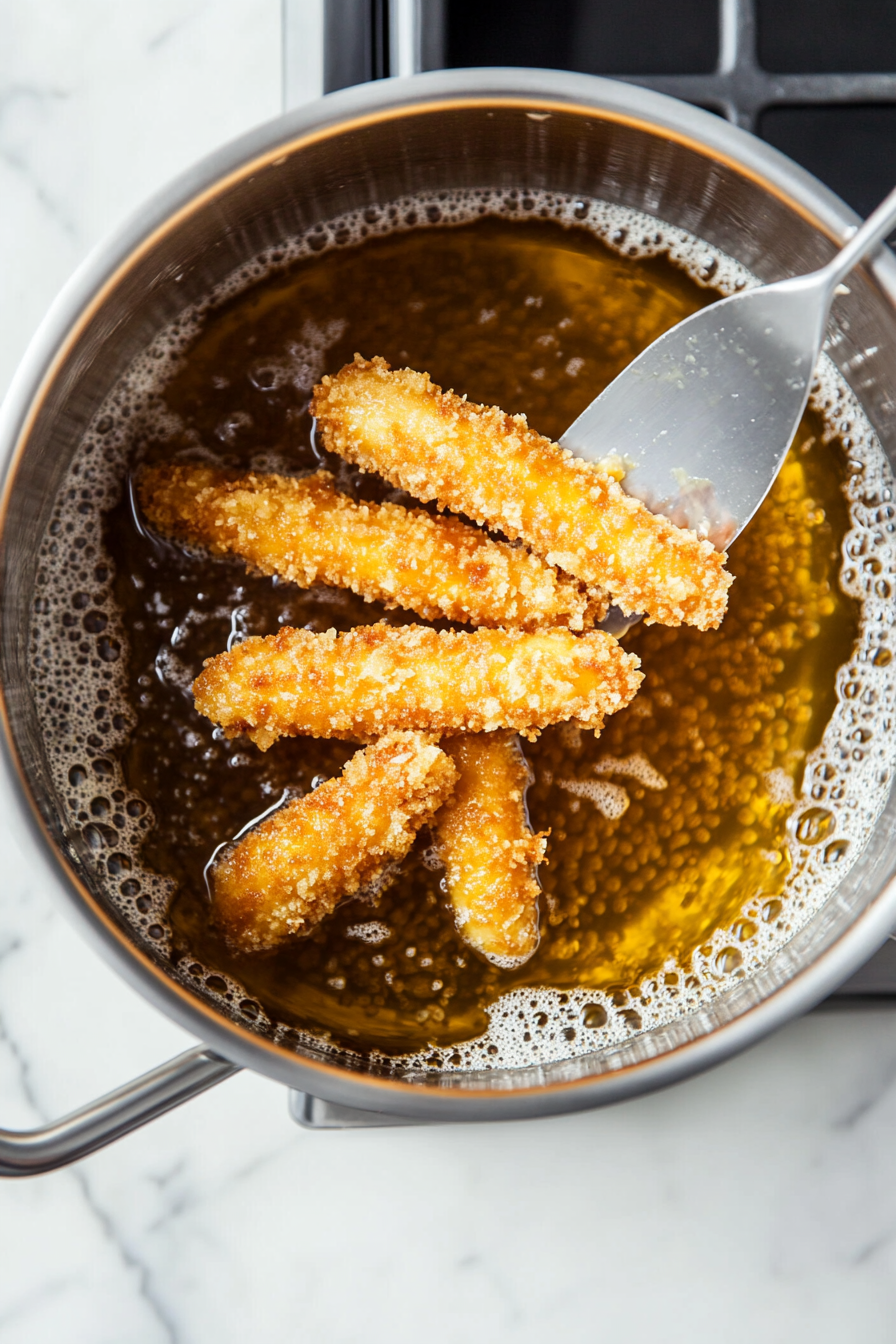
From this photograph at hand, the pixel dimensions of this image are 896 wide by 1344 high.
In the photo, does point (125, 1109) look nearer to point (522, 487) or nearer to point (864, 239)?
point (522, 487)

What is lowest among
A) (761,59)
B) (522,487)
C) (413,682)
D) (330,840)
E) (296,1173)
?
(296,1173)

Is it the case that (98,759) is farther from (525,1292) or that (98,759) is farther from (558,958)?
(525,1292)

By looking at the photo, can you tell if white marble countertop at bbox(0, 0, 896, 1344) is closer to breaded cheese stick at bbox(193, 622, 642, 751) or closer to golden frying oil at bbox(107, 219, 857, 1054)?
golden frying oil at bbox(107, 219, 857, 1054)

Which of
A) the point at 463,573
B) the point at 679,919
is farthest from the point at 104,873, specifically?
the point at 679,919

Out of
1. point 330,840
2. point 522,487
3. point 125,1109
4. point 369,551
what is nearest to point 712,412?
point 522,487

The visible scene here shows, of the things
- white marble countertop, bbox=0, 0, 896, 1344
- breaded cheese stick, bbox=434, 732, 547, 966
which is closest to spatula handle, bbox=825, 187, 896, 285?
breaded cheese stick, bbox=434, 732, 547, 966

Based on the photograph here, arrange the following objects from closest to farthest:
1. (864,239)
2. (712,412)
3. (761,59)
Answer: (864,239)
(712,412)
(761,59)

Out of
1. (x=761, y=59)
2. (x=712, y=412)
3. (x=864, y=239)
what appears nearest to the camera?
(x=864, y=239)
